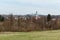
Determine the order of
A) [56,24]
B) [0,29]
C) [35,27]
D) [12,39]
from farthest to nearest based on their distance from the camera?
[56,24] < [35,27] < [0,29] < [12,39]

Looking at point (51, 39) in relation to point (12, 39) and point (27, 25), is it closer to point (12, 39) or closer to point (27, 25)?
point (12, 39)

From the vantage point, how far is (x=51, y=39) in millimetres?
13625

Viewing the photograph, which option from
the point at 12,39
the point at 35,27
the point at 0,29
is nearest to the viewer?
the point at 12,39

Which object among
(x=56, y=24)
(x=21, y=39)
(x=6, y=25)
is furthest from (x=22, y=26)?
(x=21, y=39)

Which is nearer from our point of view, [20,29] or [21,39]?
[21,39]

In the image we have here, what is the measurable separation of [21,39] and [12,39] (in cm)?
68

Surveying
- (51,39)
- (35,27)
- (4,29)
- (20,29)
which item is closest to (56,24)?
(35,27)

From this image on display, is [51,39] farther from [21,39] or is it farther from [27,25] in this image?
[27,25]

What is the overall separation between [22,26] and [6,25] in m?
2.18

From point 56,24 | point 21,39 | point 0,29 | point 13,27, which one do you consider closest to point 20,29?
point 13,27

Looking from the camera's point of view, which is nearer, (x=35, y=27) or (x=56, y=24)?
(x=35, y=27)

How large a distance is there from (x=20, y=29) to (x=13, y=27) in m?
0.92

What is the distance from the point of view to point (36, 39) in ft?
44.8

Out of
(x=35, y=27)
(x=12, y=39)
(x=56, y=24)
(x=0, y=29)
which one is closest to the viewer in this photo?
(x=12, y=39)
